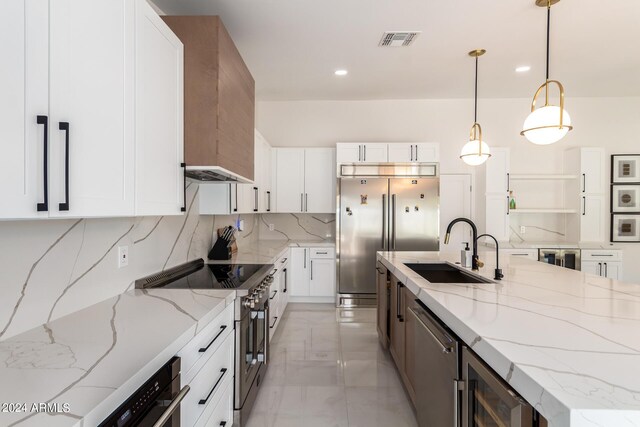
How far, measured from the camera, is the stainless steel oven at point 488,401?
3.11 ft

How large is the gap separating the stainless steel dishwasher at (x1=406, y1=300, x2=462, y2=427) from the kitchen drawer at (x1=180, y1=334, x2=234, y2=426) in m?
1.07

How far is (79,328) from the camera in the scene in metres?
1.28

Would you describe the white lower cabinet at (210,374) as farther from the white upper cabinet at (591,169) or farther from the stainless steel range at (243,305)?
the white upper cabinet at (591,169)

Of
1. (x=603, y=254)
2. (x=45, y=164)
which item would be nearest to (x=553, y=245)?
(x=603, y=254)

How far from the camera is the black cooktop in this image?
2.03m

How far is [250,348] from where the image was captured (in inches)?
83.2

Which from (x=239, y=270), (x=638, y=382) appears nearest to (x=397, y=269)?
(x=239, y=270)

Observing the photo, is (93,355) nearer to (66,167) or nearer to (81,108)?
(66,167)

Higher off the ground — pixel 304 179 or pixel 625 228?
pixel 304 179

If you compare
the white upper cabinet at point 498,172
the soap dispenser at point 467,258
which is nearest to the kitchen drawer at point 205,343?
the soap dispenser at point 467,258

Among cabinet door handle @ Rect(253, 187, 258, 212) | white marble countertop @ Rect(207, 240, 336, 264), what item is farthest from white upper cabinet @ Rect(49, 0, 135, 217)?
cabinet door handle @ Rect(253, 187, 258, 212)

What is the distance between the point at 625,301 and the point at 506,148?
348cm

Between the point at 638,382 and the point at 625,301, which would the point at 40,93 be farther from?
the point at 625,301

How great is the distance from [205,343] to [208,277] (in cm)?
89
